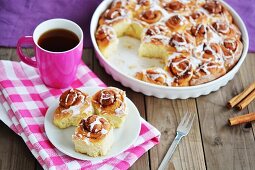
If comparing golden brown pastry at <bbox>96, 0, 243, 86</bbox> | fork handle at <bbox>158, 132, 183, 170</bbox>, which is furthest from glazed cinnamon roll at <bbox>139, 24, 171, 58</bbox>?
fork handle at <bbox>158, 132, 183, 170</bbox>

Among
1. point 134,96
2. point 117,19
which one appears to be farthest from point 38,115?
point 117,19

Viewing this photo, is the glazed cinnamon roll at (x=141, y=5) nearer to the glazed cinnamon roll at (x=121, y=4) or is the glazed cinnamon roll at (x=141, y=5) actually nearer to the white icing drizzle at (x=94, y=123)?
the glazed cinnamon roll at (x=121, y=4)

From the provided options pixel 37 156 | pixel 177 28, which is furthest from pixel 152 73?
pixel 37 156

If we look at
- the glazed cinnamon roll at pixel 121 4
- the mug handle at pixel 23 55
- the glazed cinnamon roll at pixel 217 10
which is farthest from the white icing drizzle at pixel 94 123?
the glazed cinnamon roll at pixel 217 10

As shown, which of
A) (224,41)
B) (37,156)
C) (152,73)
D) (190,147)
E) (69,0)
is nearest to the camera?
(37,156)

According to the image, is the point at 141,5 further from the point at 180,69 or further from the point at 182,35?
the point at 180,69

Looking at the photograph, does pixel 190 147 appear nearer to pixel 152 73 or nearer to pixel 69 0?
pixel 152 73
